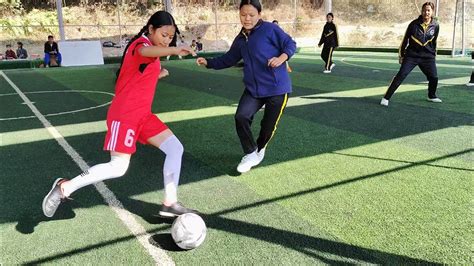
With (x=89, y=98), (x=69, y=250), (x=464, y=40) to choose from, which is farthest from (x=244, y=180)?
(x=464, y=40)

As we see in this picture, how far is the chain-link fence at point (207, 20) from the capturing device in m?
29.2

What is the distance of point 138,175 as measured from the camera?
5109 millimetres

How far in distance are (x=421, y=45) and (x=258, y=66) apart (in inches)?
202

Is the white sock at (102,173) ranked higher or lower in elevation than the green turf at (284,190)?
higher

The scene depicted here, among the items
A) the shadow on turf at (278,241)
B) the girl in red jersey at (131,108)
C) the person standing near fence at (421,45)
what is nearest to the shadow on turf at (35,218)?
the shadow on turf at (278,241)

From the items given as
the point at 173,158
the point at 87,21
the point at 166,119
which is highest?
the point at 87,21

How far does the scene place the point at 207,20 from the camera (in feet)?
116

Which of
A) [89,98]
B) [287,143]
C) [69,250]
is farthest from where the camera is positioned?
[89,98]

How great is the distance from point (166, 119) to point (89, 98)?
12.3ft

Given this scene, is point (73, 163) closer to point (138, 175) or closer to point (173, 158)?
point (138, 175)

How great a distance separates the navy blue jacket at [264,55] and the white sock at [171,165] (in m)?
1.60

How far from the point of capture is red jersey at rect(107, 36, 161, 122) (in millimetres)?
3557

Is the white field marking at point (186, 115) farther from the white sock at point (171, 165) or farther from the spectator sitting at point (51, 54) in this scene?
the spectator sitting at point (51, 54)

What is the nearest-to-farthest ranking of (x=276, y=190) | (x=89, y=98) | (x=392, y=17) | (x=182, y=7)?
(x=276, y=190) → (x=89, y=98) → (x=392, y=17) → (x=182, y=7)
